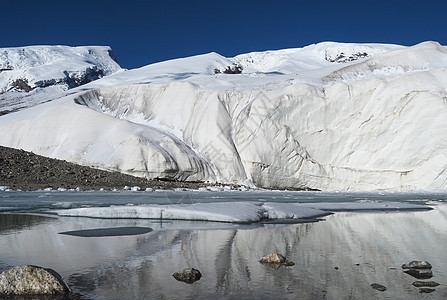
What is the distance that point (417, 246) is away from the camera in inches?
261

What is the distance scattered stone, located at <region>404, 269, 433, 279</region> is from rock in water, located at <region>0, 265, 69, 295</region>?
3.60m

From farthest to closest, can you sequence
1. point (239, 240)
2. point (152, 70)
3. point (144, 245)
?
point (152, 70) < point (239, 240) < point (144, 245)

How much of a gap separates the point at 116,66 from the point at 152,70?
69.4 m

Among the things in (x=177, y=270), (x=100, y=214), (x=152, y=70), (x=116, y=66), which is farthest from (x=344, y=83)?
(x=116, y=66)

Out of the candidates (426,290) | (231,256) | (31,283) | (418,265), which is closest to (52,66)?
(231,256)

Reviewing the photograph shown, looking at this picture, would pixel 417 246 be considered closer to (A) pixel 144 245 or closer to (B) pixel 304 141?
(A) pixel 144 245

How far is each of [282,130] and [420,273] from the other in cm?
2230

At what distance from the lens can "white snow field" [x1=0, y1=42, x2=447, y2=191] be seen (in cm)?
2534

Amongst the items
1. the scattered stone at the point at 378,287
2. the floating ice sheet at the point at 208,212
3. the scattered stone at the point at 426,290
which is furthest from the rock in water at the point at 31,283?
the floating ice sheet at the point at 208,212

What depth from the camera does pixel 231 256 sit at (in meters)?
5.72

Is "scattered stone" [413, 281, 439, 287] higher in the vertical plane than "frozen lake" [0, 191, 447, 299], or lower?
higher

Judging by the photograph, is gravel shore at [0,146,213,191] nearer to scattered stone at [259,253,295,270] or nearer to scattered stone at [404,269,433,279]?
scattered stone at [259,253,295,270]

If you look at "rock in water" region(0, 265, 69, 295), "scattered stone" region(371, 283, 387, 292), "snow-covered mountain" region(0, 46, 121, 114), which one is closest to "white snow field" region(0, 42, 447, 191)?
"rock in water" region(0, 265, 69, 295)

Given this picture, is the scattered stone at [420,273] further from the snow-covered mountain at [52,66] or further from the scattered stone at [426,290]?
the snow-covered mountain at [52,66]
